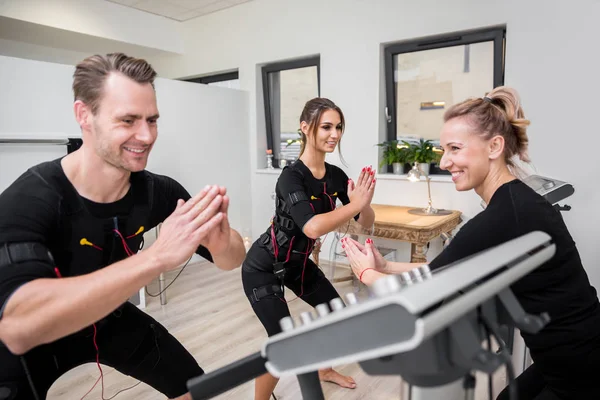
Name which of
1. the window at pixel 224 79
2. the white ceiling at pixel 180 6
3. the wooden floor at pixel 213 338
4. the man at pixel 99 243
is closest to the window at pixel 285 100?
the window at pixel 224 79

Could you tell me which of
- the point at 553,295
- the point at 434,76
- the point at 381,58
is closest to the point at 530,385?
the point at 553,295

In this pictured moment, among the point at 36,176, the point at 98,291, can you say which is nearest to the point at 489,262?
the point at 98,291

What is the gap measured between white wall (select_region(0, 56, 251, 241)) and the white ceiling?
1052 millimetres

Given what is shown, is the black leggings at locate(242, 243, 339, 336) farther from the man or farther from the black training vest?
the black training vest

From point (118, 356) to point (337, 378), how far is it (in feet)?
4.26

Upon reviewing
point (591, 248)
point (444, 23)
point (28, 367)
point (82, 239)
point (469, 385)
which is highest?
point (444, 23)

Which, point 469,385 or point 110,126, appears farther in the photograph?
point 110,126

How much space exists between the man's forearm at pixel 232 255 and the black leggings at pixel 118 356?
1.19 feet

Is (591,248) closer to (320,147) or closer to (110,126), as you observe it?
(320,147)

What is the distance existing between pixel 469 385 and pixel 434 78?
11.6 feet

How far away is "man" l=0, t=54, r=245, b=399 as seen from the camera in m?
0.95

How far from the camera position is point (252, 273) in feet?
6.38

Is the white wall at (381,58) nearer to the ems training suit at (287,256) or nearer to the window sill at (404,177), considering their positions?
the window sill at (404,177)

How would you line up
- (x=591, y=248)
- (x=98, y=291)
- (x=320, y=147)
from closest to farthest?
(x=98, y=291), (x=320, y=147), (x=591, y=248)
